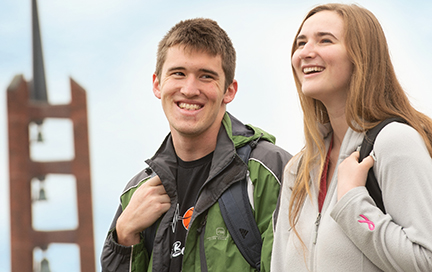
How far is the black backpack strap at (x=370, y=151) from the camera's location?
2281 mm

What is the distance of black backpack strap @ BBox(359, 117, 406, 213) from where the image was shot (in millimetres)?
2281

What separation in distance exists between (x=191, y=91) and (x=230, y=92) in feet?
1.41

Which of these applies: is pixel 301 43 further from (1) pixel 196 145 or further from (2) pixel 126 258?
(2) pixel 126 258

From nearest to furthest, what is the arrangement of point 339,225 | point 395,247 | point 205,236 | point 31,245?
point 395,247
point 339,225
point 205,236
point 31,245

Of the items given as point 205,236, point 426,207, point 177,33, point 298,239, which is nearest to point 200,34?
point 177,33

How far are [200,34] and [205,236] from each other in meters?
1.33

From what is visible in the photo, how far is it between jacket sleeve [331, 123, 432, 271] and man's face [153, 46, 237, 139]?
4.58ft

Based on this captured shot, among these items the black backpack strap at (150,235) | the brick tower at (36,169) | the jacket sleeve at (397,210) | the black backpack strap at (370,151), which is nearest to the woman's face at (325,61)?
A: the black backpack strap at (370,151)

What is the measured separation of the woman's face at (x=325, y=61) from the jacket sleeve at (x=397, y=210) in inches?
14.6

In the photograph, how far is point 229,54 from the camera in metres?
3.65

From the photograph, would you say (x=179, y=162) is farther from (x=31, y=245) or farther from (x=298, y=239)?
(x=31, y=245)

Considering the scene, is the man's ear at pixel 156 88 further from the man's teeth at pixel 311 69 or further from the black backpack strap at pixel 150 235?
the man's teeth at pixel 311 69

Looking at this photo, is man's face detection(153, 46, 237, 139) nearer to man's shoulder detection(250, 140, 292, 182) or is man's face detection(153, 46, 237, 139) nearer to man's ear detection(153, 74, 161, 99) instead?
Result: man's ear detection(153, 74, 161, 99)

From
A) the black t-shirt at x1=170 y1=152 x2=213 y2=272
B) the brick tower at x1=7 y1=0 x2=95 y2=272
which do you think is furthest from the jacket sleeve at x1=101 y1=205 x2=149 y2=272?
the brick tower at x1=7 y1=0 x2=95 y2=272
